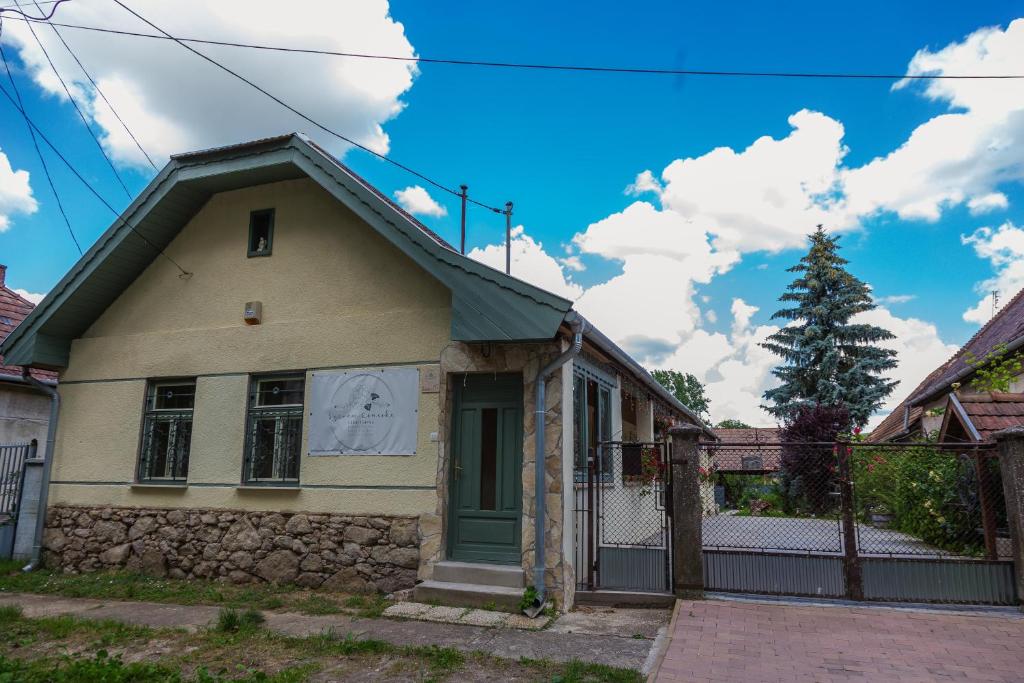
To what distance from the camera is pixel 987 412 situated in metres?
8.31

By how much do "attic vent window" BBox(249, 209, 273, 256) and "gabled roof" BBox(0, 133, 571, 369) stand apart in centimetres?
45

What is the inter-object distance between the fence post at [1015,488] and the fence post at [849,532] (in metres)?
1.35

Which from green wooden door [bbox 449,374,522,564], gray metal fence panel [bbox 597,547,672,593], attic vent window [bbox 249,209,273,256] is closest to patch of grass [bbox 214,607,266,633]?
green wooden door [bbox 449,374,522,564]

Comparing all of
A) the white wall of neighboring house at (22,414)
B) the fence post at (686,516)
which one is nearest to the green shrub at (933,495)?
the fence post at (686,516)

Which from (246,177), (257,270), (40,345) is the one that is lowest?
(40,345)

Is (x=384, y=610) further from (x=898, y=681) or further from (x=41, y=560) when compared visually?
(x=41, y=560)

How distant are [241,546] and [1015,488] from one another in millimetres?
8447

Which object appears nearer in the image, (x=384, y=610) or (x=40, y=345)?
(x=384, y=610)

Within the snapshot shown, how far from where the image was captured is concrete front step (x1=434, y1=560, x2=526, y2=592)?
686 centimetres

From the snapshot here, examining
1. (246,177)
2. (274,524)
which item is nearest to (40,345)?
(246,177)

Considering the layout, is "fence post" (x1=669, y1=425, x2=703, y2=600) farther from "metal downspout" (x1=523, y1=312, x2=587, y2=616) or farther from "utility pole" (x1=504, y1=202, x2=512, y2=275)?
"utility pole" (x1=504, y1=202, x2=512, y2=275)

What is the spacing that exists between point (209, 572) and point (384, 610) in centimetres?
299

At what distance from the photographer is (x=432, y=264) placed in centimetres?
730

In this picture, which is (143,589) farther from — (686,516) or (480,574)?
(686,516)
